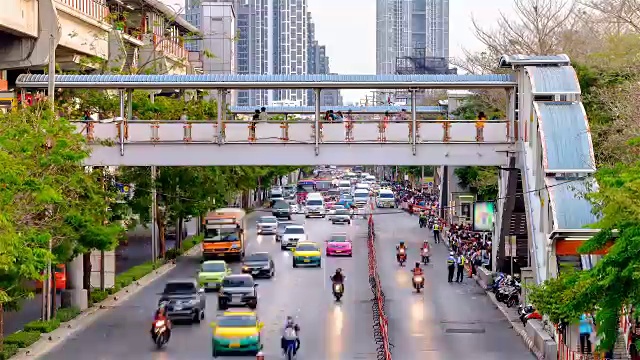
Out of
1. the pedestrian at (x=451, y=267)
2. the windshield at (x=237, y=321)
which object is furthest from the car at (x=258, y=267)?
the windshield at (x=237, y=321)

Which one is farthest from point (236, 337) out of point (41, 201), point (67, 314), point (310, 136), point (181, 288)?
point (310, 136)

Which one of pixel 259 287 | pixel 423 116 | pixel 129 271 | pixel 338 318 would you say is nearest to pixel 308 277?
pixel 259 287

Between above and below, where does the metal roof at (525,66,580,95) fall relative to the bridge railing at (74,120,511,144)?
above

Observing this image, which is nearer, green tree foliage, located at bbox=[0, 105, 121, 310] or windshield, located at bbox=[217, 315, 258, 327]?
green tree foliage, located at bbox=[0, 105, 121, 310]

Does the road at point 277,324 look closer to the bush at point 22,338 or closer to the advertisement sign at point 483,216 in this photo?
the bush at point 22,338

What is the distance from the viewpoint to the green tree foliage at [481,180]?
71.1 meters

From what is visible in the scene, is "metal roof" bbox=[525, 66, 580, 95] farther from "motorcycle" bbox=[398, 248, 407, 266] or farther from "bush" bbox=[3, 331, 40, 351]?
"motorcycle" bbox=[398, 248, 407, 266]

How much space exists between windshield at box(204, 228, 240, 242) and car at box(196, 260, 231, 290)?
10.0 m

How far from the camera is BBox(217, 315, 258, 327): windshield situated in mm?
35125

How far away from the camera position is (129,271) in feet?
199

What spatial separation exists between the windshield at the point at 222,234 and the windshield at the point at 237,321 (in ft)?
96.8

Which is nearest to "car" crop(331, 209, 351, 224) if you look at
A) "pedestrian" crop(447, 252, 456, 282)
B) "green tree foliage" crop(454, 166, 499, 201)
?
"green tree foliage" crop(454, 166, 499, 201)

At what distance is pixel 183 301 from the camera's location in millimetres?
42188

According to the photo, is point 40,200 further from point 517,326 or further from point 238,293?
point 517,326
